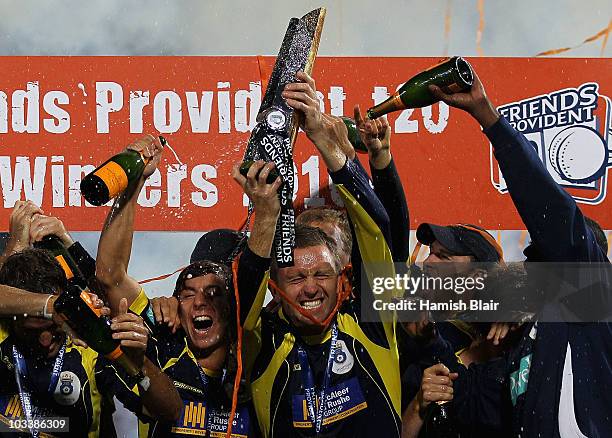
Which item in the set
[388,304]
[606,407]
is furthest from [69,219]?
[606,407]

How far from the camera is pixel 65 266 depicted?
299 centimetres

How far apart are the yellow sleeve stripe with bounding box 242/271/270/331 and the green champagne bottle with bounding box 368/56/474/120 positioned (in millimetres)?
566

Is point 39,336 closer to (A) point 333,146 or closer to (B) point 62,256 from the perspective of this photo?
(B) point 62,256

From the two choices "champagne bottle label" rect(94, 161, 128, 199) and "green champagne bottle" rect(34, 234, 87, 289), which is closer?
"champagne bottle label" rect(94, 161, 128, 199)

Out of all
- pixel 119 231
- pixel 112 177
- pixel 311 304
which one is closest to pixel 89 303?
pixel 112 177

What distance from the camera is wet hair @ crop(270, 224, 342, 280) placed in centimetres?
280

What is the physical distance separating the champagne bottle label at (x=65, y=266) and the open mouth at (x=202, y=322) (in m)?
0.42

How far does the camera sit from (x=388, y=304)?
2.74 m

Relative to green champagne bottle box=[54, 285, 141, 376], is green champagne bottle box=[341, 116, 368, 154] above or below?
above

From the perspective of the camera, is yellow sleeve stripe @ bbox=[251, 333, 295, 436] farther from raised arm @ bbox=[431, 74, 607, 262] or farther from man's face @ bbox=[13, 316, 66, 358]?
raised arm @ bbox=[431, 74, 607, 262]

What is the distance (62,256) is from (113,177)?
2.02 ft

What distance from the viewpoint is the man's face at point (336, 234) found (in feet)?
9.75

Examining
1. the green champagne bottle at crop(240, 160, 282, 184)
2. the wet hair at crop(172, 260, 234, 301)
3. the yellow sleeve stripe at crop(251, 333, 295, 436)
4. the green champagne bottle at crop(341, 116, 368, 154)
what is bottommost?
the yellow sleeve stripe at crop(251, 333, 295, 436)

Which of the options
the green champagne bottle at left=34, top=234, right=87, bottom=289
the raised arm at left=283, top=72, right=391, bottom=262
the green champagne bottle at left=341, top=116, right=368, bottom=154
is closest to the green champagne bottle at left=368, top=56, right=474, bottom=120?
the raised arm at left=283, top=72, right=391, bottom=262
